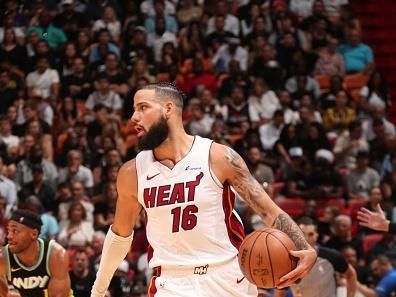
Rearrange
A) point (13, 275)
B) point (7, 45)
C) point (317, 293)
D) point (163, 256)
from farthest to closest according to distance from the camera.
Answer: point (7, 45) < point (317, 293) < point (13, 275) < point (163, 256)

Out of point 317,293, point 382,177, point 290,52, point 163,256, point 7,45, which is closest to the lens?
point 163,256

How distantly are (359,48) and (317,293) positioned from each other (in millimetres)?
9013

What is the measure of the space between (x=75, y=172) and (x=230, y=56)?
14.0 ft

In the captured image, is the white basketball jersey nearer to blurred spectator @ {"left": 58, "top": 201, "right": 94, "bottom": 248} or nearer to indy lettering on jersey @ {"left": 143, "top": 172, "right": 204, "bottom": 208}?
indy lettering on jersey @ {"left": 143, "top": 172, "right": 204, "bottom": 208}

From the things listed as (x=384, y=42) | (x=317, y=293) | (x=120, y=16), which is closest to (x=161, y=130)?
(x=317, y=293)

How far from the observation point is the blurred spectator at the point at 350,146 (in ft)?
46.6

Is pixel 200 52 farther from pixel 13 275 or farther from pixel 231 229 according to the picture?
pixel 231 229

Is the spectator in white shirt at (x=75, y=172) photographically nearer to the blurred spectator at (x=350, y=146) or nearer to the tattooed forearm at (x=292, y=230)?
the blurred spectator at (x=350, y=146)

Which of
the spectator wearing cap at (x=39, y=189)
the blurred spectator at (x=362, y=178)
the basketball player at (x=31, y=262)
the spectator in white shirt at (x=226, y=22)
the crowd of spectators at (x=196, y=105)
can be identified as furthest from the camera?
the spectator in white shirt at (x=226, y=22)

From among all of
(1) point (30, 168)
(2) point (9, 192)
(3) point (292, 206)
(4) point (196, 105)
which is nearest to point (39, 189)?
(1) point (30, 168)

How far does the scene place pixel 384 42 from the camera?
17.4 meters

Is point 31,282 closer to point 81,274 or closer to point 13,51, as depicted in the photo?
point 81,274

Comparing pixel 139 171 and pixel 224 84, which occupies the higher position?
pixel 139 171

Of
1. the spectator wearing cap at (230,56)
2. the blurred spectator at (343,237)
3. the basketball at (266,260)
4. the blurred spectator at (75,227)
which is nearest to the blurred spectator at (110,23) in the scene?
the spectator wearing cap at (230,56)
